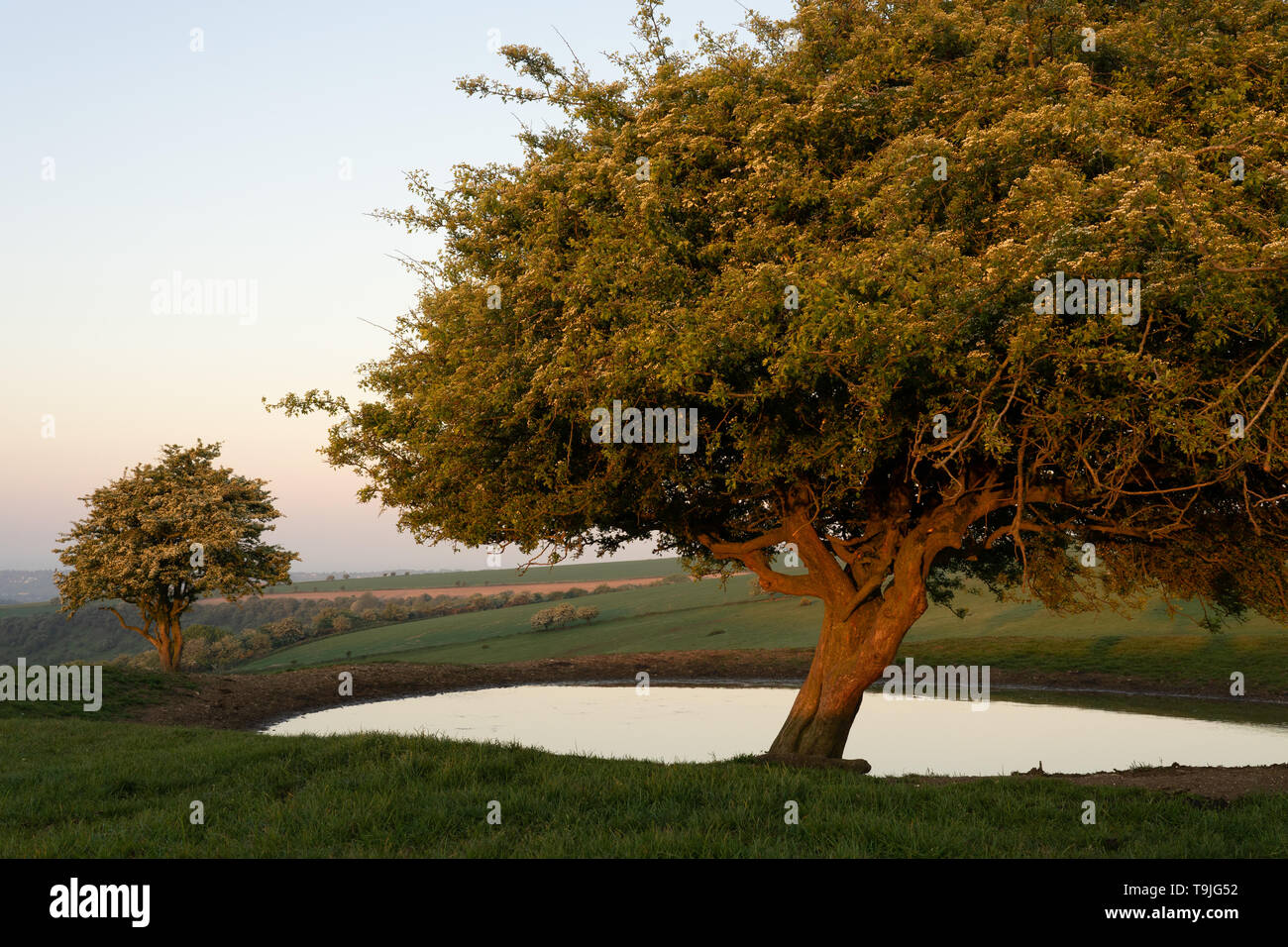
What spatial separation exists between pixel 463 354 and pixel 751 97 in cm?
719

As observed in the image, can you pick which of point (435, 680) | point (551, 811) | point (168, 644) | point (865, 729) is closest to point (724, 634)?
point (435, 680)

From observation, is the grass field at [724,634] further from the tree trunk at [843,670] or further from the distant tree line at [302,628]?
the tree trunk at [843,670]

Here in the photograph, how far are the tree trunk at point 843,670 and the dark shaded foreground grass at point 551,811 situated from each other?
6.59m

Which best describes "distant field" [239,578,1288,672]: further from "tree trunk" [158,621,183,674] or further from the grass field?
"tree trunk" [158,621,183,674]

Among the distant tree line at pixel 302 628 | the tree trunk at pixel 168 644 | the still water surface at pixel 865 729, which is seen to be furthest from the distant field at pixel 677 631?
the still water surface at pixel 865 729

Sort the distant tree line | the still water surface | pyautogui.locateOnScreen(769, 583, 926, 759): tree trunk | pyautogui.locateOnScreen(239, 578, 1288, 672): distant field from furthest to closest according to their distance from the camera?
the distant tree line → pyautogui.locateOnScreen(239, 578, 1288, 672): distant field → the still water surface → pyautogui.locateOnScreen(769, 583, 926, 759): tree trunk

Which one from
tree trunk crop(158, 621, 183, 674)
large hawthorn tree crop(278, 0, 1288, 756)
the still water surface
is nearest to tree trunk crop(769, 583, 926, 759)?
large hawthorn tree crop(278, 0, 1288, 756)

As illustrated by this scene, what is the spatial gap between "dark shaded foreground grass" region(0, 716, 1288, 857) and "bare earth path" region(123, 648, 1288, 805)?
18.1 metres

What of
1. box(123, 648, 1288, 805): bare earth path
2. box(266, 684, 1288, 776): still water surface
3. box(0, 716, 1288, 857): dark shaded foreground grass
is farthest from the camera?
box(123, 648, 1288, 805): bare earth path

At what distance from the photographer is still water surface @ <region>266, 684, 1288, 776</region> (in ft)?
66.7

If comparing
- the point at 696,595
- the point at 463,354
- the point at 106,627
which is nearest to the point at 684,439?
the point at 463,354

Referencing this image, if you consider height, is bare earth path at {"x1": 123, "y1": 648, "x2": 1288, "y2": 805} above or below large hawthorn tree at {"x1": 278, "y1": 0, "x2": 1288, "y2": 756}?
below

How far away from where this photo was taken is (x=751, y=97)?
1608 centimetres
